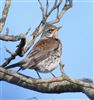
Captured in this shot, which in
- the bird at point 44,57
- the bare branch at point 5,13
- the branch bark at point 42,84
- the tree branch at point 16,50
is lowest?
the bird at point 44,57

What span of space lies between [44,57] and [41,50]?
0.14 meters

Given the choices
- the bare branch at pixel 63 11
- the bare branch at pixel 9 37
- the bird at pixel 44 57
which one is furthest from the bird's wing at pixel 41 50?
the bare branch at pixel 9 37

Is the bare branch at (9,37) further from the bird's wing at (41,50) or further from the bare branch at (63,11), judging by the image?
the bird's wing at (41,50)

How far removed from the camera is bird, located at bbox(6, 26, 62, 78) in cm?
358

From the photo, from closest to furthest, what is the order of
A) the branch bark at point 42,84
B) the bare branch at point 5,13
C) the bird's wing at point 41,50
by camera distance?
the branch bark at point 42,84
the bare branch at point 5,13
the bird's wing at point 41,50

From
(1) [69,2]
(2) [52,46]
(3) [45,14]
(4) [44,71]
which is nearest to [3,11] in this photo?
(3) [45,14]

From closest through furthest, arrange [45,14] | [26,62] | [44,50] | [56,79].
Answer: [56,79] < [45,14] < [26,62] < [44,50]

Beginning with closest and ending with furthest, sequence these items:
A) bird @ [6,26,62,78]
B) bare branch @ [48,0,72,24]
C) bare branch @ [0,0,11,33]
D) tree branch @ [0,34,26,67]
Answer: tree branch @ [0,34,26,67] < bare branch @ [0,0,11,33] < bare branch @ [48,0,72,24] < bird @ [6,26,62,78]

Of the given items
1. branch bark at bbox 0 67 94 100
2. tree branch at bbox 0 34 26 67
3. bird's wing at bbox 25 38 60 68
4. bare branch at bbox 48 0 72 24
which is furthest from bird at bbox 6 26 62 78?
branch bark at bbox 0 67 94 100

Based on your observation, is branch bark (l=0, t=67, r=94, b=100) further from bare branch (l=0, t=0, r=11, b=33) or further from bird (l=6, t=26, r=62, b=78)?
bird (l=6, t=26, r=62, b=78)

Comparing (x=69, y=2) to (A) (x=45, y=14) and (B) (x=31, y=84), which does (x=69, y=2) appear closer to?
(A) (x=45, y=14)

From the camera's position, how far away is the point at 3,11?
9.32ft

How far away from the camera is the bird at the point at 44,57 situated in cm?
358

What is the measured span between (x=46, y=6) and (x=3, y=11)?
40 cm
